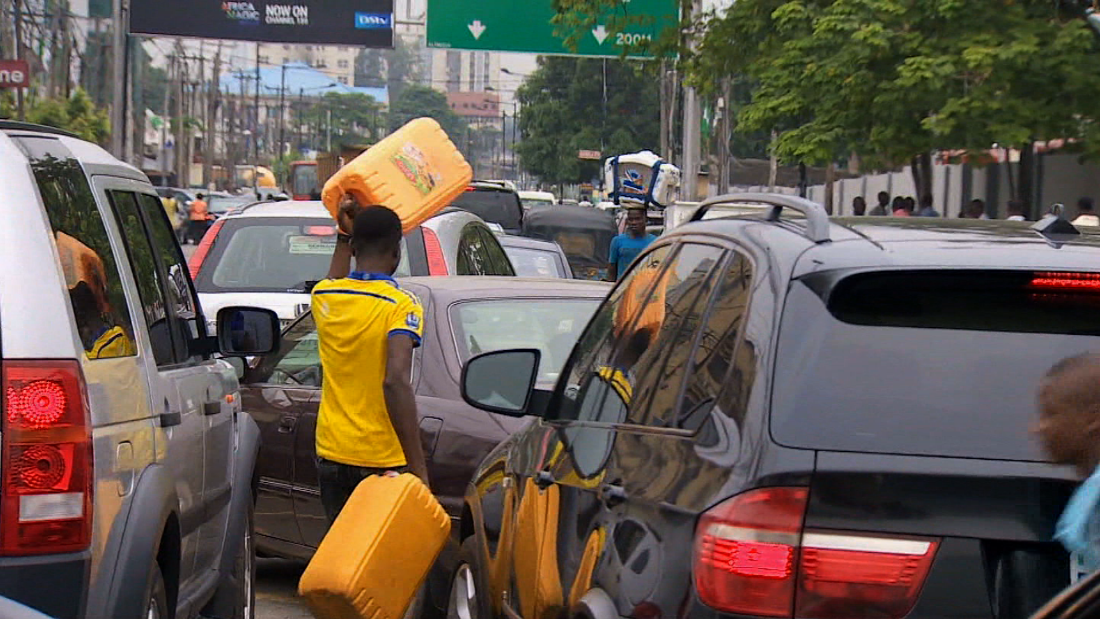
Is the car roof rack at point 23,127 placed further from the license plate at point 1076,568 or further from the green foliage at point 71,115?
the green foliage at point 71,115

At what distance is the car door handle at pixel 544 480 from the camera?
14.4ft

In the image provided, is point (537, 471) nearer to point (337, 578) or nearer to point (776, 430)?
point (337, 578)

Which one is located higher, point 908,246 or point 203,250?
point 908,246

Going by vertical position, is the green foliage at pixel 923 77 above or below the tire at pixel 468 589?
above

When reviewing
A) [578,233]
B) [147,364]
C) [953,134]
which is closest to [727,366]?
[147,364]

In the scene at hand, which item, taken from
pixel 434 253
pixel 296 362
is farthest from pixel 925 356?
pixel 434 253

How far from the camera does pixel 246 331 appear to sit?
606 centimetres

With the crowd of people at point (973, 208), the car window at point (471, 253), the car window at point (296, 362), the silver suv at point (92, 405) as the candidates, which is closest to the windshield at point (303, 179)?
the crowd of people at point (973, 208)

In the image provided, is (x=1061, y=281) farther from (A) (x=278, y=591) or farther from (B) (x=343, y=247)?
(A) (x=278, y=591)

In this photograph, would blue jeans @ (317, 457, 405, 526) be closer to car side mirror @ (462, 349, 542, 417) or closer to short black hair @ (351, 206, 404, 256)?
short black hair @ (351, 206, 404, 256)

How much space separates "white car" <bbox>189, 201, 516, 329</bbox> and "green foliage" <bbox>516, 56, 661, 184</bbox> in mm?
59935

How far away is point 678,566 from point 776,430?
33 cm

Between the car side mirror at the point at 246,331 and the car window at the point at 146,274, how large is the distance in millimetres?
526

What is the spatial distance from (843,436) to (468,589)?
269cm
